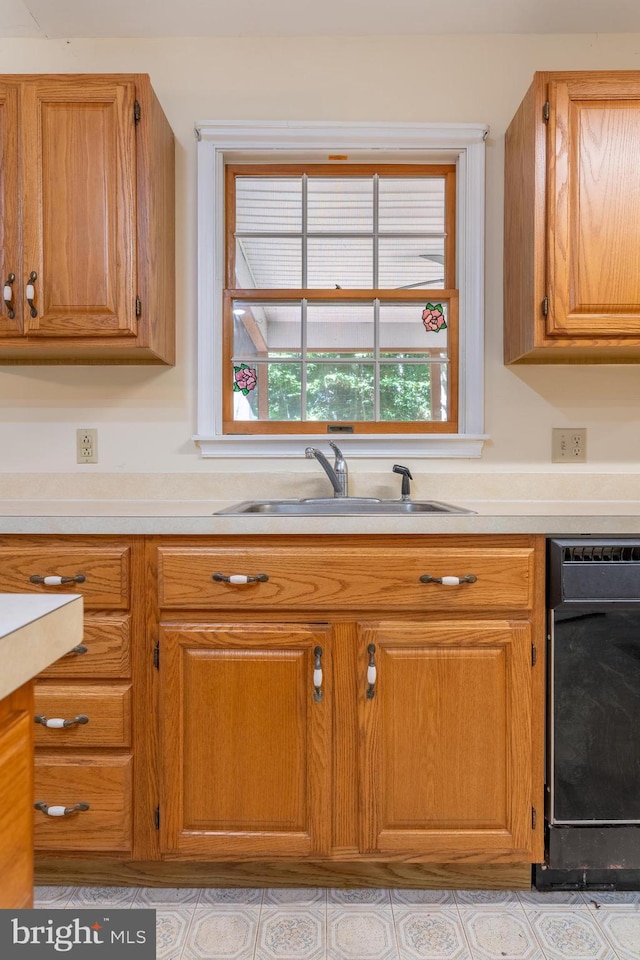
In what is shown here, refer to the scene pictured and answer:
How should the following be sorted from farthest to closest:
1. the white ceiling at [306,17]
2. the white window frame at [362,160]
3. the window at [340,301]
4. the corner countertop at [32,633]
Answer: the window at [340,301], the white window frame at [362,160], the white ceiling at [306,17], the corner countertop at [32,633]

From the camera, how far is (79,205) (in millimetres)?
1750

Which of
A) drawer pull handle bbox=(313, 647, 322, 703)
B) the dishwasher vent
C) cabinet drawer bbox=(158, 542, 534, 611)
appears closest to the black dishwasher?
the dishwasher vent

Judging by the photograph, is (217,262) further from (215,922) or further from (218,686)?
(215,922)

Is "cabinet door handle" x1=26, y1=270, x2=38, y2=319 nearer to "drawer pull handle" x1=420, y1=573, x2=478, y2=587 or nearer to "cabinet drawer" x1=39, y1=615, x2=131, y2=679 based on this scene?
Answer: "cabinet drawer" x1=39, y1=615, x2=131, y2=679

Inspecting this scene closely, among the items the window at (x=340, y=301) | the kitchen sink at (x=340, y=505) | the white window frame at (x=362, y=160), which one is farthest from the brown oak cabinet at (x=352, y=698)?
the window at (x=340, y=301)

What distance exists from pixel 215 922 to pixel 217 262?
75.8 inches

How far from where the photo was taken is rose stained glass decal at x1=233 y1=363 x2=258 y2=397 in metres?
2.15

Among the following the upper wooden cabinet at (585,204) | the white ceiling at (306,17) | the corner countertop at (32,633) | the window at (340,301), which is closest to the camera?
the corner countertop at (32,633)

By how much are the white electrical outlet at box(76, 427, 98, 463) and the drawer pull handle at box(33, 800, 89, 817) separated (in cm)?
107

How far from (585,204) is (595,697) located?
1.36m

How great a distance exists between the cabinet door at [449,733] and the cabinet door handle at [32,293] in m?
1.31

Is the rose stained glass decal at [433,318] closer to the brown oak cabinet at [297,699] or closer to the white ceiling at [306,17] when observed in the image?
the white ceiling at [306,17]

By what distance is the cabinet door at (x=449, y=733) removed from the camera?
1.43 meters

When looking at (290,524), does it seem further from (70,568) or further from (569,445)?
(569,445)
